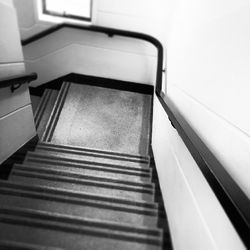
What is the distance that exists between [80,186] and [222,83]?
1379 mm

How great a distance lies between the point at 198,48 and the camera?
1.56 m

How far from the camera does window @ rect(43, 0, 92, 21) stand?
11.5 feet

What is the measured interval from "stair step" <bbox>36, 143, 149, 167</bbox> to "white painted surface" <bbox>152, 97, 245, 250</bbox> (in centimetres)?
59

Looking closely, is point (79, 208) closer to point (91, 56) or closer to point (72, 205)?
point (72, 205)

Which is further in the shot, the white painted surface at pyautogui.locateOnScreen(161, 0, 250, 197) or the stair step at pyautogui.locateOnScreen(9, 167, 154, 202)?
the stair step at pyautogui.locateOnScreen(9, 167, 154, 202)

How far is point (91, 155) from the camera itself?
8.09 feet

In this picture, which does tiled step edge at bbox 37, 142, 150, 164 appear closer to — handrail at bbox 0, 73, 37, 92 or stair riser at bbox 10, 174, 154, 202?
stair riser at bbox 10, 174, 154, 202

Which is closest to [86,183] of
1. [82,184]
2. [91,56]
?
[82,184]

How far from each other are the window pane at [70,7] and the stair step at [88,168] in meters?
2.39

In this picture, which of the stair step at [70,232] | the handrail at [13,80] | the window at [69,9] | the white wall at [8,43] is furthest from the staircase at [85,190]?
the window at [69,9]

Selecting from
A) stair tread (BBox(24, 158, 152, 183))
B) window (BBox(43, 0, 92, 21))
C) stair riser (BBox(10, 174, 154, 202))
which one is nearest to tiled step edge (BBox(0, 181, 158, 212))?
stair riser (BBox(10, 174, 154, 202))

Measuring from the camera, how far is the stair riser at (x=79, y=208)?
1.61 metres

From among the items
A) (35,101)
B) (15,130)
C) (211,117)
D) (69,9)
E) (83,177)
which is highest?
(69,9)

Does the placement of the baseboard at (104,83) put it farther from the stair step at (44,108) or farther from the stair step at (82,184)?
the stair step at (82,184)
